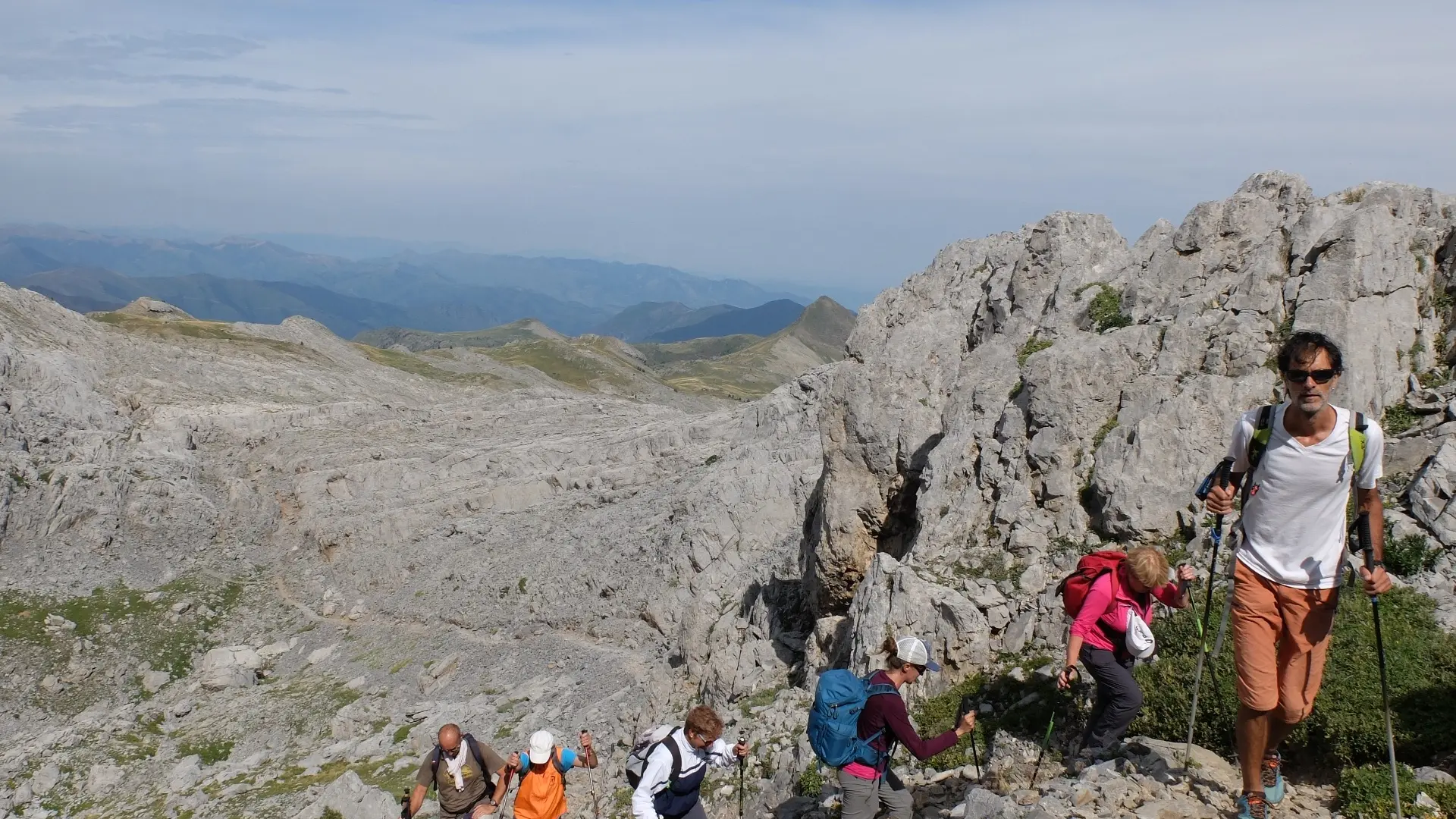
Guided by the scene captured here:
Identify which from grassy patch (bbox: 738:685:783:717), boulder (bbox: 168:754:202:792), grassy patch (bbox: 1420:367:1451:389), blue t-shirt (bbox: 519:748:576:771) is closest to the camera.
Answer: blue t-shirt (bbox: 519:748:576:771)

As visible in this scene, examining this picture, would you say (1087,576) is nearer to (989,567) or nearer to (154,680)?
(989,567)

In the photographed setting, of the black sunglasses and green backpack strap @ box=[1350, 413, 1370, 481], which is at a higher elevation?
the black sunglasses

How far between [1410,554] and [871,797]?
9.59 metres

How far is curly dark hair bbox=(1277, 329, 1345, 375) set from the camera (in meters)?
7.93

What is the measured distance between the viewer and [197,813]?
28625mm

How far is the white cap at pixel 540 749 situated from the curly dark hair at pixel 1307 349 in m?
9.86

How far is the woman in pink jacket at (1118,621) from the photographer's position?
9.98 m

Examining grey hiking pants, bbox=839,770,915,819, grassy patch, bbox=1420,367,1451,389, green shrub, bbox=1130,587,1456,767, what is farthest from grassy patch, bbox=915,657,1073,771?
grassy patch, bbox=1420,367,1451,389

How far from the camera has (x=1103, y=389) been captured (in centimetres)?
1969

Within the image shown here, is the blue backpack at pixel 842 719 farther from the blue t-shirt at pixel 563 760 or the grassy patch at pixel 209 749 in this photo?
the grassy patch at pixel 209 749

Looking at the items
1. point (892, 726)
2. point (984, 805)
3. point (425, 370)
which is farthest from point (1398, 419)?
point (425, 370)

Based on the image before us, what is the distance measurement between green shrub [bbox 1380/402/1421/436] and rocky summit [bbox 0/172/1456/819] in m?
0.08

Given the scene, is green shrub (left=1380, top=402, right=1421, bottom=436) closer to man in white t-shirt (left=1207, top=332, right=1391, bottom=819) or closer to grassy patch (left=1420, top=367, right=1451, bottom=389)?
grassy patch (left=1420, top=367, right=1451, bottom=389)

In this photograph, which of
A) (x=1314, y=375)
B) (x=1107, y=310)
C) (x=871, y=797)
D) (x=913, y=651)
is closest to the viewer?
(x=1314, y=375)
